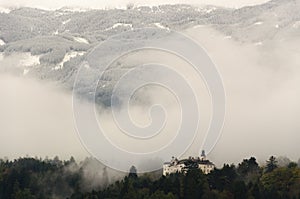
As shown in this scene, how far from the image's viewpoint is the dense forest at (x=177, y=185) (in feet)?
350

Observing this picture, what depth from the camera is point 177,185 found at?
110m

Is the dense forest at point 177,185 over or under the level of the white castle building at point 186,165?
under

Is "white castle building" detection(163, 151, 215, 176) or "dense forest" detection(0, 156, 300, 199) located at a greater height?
"white castle building" detection(163, 151, 215, 176)

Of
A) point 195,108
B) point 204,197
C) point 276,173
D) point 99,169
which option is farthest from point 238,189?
point 195,108

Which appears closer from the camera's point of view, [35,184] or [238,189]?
[238,189]

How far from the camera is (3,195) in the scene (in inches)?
5344

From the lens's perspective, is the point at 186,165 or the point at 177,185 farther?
the point at 186,165

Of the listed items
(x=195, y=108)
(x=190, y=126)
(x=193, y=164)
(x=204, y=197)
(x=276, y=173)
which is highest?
(x=195, y=108)

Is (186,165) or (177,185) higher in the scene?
(186,165)

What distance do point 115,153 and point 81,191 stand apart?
28.7 m

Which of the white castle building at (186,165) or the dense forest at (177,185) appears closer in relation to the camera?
the dense forest at (177,185)

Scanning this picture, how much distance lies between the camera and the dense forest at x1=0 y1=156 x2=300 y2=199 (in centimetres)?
10656

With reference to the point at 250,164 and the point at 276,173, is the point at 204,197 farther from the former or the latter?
the point at 250,164

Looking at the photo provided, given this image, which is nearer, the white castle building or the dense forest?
the dense forest
